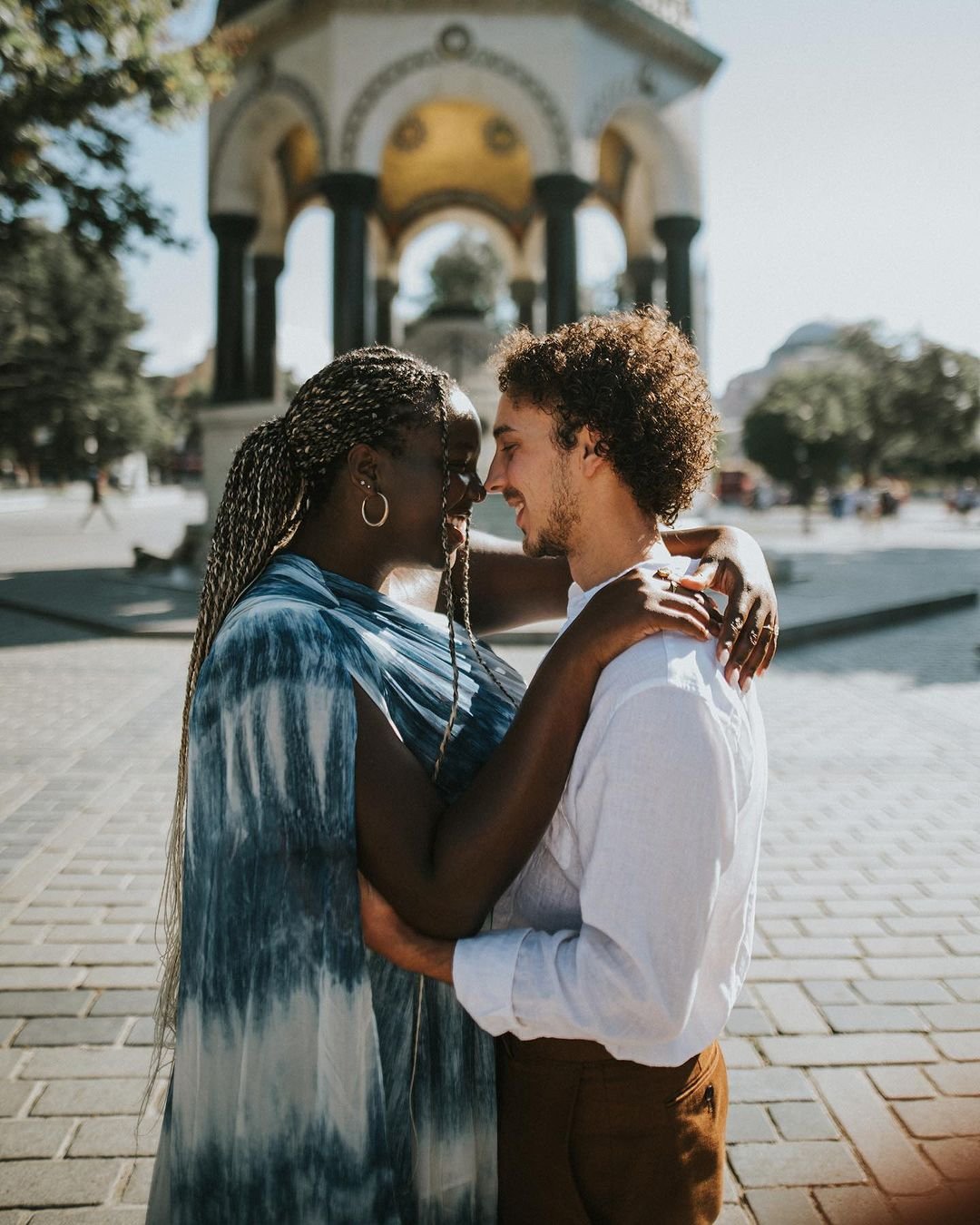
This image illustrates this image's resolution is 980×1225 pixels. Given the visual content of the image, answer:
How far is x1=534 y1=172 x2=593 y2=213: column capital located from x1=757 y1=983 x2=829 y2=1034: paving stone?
499 inches

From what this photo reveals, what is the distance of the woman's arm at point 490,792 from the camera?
147 centimetres

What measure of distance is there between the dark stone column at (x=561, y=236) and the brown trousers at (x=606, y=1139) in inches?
522

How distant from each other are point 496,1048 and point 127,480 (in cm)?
6249

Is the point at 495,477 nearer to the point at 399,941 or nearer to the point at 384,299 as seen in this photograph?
the point at 399,941

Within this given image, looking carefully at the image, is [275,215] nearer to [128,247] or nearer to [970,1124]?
[128,247]

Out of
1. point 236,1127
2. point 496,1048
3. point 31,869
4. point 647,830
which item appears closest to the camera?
point 647,830

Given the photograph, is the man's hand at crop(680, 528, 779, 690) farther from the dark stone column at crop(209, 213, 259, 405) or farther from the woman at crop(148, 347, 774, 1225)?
the dark stone column at crop(209, 213, 259, 405)

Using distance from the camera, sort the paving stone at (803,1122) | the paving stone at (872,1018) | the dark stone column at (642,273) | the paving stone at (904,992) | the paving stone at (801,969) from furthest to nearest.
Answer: the dark stone column at (642,273)
the paving stone at (801,969)
the paving stone at (904,992)
the paving stone at (872,1018)
the paving stone at (803,1122)

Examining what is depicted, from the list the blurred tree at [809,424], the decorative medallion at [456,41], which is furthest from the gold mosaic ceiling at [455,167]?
the blurred tree at [809,424]

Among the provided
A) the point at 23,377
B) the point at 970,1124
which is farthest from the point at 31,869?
the point at 23,377

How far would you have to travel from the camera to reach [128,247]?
48.8 ft

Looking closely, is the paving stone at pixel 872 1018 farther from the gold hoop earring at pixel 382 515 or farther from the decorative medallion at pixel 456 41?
the decorative medallion at pixel 456 41

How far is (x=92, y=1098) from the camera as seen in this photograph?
2.92 meters

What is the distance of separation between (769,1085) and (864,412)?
51024 mm
